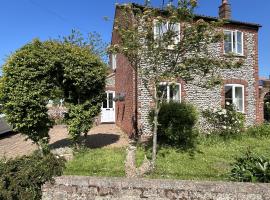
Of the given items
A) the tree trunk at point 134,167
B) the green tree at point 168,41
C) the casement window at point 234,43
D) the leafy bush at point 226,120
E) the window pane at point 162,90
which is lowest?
the tree trunk at point 134,167

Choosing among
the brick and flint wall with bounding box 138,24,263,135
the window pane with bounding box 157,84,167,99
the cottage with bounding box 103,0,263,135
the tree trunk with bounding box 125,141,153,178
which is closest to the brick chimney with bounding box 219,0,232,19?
the cottage with bounding box 103,0,263,135

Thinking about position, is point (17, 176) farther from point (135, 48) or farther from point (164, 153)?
point (164, 153)

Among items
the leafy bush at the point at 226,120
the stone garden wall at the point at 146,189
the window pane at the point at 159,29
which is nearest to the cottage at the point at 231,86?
the leafy bush at the point at 226,120

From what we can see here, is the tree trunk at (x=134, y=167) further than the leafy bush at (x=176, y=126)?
No

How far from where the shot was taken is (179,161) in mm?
10539

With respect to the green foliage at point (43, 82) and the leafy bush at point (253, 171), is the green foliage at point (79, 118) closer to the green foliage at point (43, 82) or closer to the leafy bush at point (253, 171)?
the green foliage at point (43, 82)

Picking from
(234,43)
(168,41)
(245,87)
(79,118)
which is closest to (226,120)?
(245,87)

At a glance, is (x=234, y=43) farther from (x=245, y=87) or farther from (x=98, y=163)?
(x=98, y=163)

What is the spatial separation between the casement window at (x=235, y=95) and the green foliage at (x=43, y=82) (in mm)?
8358

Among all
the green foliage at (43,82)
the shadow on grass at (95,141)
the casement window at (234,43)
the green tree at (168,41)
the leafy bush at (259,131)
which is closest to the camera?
the green tree at (168,41)

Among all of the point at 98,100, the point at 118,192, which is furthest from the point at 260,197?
the point at 98,100

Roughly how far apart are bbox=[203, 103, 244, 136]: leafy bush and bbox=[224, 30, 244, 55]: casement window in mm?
3524

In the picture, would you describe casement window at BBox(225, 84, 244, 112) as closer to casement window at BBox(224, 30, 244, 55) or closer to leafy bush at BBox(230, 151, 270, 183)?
casement window at BBox(224, 30, 244, 55)

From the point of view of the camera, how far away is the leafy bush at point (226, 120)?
15.3 meters
